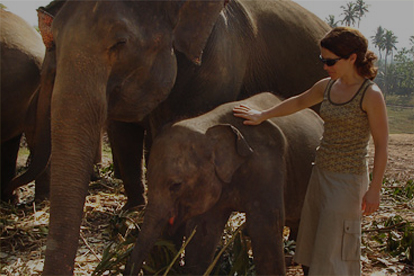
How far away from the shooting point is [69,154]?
2.21m

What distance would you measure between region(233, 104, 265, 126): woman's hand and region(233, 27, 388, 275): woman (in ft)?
0.05

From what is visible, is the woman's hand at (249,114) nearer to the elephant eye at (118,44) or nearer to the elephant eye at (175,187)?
the elephant eye at (175,187)

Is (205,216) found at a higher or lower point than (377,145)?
lower

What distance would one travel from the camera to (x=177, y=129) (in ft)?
7.73

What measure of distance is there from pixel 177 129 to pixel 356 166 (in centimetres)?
81

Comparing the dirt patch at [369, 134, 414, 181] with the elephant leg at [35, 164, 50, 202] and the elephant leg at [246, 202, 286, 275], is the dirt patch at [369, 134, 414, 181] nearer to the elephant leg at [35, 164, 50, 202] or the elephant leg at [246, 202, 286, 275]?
the elephant leg at [35, 164, 50, 202]

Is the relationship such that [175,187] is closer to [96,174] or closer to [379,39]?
[96,174]

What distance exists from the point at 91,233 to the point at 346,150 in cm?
212

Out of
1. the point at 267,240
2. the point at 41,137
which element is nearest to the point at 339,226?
the point at 267,240

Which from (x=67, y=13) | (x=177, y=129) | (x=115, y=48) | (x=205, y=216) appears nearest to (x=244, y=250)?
(x=205, y=216)

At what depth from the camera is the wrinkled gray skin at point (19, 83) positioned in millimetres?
4281

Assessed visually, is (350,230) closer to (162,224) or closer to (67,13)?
(162,224)

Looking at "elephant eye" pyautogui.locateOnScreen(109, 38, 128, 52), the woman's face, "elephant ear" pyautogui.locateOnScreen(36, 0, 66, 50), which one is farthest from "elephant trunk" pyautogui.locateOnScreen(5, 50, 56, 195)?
the woman's face

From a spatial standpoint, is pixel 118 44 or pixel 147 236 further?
pixel 118 44
